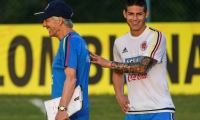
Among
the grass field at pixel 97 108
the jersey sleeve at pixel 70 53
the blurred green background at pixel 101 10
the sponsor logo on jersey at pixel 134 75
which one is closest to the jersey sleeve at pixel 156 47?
the sponsor logo on jersey at pixel 134 75

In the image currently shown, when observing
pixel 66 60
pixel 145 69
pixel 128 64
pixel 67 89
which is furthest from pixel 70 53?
pixel 145 69

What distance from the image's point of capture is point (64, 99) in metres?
6.43

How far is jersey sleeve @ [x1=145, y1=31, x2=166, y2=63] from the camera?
6906 millimetres

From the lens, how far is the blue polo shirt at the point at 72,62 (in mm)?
6523

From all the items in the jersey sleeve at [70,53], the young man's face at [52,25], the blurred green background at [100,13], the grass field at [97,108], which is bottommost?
the grass field at [97,108]

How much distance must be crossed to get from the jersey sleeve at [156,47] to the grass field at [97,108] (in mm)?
5054

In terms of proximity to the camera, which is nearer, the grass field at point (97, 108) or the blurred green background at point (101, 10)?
the grass field at point (97, 108)

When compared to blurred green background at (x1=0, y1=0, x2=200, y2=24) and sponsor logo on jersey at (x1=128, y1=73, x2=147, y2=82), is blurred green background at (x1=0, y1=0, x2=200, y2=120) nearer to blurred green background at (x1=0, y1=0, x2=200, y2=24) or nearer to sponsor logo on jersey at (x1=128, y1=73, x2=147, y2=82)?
blurred green background at (x1=0, y1=0, x2=200, y2=24)

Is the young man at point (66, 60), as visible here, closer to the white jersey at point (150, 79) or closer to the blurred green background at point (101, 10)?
the white jersey at point (150, 79)

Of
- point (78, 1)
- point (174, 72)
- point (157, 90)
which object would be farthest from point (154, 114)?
point (78, 1)

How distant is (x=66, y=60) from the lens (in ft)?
21.3

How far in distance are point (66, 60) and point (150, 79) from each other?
931 mm

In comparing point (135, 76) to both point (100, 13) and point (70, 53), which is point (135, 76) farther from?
point (100, 13)

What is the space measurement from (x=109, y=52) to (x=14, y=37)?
2.02 metres
